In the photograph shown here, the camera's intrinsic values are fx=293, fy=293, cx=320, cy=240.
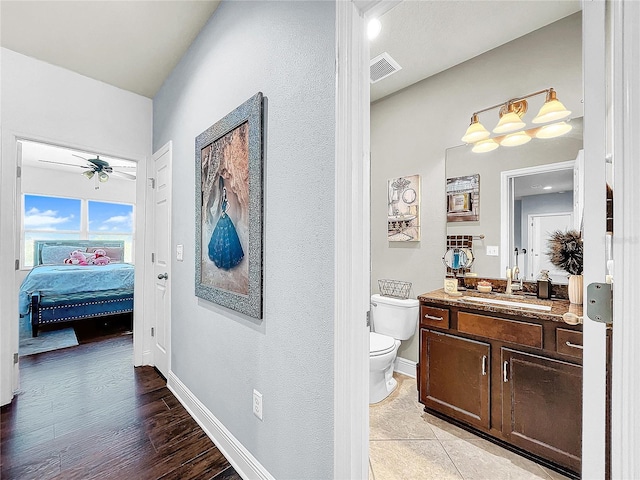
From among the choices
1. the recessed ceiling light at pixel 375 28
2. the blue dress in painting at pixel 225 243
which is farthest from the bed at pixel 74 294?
the recessed ceiling light at pixel 375 28

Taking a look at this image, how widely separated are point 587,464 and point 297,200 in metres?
1.16

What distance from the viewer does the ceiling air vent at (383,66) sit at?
89.2 inches

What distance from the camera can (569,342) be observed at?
4.85 feet

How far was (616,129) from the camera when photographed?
0.65 metres

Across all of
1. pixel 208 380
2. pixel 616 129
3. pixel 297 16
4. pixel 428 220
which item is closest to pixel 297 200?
pixel 297 16

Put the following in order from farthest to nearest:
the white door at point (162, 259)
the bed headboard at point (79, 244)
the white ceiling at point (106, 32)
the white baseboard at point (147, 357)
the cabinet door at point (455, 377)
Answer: the bed headboard at point (79, 244) → the white baseboard at point (147, 357) → the white door at point (162, 259) → the white ceiling at point (106, 32) → the cabinet door at point (455, 377)

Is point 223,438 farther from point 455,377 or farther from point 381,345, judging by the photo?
point 455,377

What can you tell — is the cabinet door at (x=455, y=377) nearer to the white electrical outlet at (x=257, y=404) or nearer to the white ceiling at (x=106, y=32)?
the white electrical outlet at (x=257, y=404)

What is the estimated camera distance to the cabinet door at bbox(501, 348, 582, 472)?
1.46 m

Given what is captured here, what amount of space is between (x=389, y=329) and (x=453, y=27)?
7.71 ft

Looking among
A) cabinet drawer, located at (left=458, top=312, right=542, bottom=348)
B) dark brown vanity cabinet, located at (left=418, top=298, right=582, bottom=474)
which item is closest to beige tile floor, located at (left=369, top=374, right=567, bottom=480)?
dark brown vanity cabinet, located at (left=418, top=298, right=582, bottom=474)

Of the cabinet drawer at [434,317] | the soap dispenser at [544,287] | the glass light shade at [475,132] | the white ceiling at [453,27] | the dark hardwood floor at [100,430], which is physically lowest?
the dark hardwood floor at [100,430]

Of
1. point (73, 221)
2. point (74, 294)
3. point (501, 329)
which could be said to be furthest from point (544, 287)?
point (73, 221)

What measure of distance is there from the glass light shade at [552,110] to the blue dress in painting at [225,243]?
2090 millimetres
